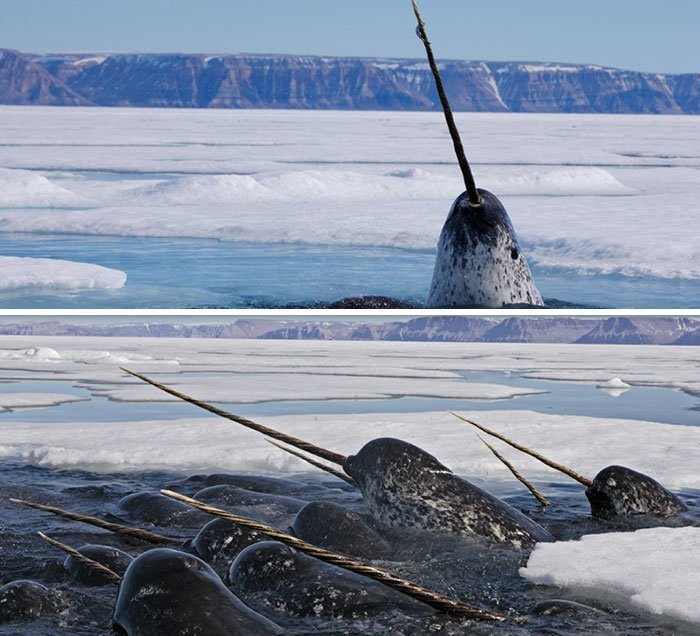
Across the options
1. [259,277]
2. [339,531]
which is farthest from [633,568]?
[259,277]

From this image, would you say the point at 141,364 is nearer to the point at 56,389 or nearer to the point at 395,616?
the point at 56,389

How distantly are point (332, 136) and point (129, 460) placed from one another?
27.5 meters

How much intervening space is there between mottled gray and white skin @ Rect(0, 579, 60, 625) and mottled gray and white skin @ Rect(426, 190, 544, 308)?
3697 millimetres

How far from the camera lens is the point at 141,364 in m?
21.5

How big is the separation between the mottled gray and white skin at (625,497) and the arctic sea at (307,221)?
3.67 metres

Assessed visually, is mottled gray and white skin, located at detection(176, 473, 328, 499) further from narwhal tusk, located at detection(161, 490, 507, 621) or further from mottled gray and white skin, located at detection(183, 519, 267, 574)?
narwhal tusk, located at detection(161, 490, 507, 621)

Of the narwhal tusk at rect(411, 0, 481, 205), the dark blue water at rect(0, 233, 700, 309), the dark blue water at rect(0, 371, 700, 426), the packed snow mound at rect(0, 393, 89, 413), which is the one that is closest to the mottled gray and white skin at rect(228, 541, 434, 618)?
the narwhal tusk at rect(411, 0, 481, 205)

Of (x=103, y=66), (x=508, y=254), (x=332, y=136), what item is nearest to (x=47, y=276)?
(x=508, y=254)

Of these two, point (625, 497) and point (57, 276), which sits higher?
point (57, 276)

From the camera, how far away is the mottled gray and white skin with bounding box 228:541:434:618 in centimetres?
388

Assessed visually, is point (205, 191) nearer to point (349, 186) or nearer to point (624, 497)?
point (349, 186)

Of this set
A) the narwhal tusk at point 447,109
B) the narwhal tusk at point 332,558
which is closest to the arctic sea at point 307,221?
the narwhal tusk at point 447,109

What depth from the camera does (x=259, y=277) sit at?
10523 millimetres

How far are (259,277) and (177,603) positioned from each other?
7.27 metres
